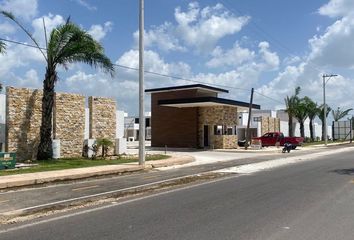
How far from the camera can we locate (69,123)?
2872 cm

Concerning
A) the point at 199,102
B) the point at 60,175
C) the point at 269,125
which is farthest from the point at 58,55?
the point at 269,125

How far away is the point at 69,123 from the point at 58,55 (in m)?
5.03

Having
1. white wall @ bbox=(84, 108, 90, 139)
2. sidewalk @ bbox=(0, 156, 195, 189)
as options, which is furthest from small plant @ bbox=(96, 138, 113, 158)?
sidewalk @ bbox=(0, 156, 195, 189)

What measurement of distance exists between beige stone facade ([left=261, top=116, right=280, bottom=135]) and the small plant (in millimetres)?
36514

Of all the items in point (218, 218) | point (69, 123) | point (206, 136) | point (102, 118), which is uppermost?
point (102, 118)

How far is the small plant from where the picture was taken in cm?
2866

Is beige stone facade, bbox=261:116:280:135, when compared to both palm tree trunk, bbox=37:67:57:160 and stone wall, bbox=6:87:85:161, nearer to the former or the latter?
stone wall, bbox=6:87:85:161

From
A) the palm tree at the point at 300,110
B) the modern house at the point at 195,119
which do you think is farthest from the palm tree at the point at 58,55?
the palm tree at the point at 300,110

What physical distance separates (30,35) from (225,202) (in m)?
17.0

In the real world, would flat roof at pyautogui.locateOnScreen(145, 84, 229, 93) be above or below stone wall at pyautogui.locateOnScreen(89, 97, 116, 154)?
above

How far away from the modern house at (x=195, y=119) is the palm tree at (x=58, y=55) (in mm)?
17500

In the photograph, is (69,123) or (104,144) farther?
(104,144)

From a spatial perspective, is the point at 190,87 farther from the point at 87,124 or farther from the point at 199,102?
the point at 87,124

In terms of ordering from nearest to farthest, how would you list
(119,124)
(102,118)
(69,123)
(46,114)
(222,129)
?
(46,114) < (69,123) < (102,118) < (119,124) < (222,129)
